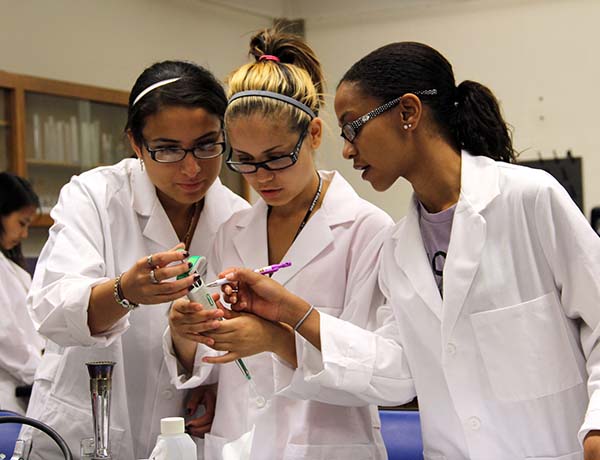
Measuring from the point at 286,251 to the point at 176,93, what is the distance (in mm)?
441

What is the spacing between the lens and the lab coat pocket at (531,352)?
148 centimetres

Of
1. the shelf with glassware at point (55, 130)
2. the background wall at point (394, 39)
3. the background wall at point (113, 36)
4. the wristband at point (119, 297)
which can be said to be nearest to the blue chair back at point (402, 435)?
the wristband at point (119, 297)

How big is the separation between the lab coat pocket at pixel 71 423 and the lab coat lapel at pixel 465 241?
789mm

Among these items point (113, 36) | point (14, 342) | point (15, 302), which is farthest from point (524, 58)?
point (14, 342)

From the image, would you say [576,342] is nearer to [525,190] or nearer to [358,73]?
[525,190]

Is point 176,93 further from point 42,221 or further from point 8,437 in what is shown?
point 42,221

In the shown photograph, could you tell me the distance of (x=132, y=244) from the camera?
196 centimetres

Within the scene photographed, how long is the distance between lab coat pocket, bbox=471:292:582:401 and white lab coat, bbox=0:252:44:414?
237cm

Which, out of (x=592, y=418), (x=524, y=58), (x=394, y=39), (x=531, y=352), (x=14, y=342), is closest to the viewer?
(x=592, y=418)

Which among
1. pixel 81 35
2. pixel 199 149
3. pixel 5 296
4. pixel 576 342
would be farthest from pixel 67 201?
pixel 81 35

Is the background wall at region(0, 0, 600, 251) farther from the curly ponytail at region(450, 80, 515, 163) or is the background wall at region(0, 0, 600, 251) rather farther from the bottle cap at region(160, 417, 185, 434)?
the bottle cap at region(160, 417, 185, 434)

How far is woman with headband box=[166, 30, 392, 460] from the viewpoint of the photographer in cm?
168

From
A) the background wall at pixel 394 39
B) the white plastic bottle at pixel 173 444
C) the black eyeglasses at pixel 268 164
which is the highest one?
the background wall at pixel 394 39

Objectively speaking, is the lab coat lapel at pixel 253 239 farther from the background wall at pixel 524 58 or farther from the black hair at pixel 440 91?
the background wall at pixel 524 58
